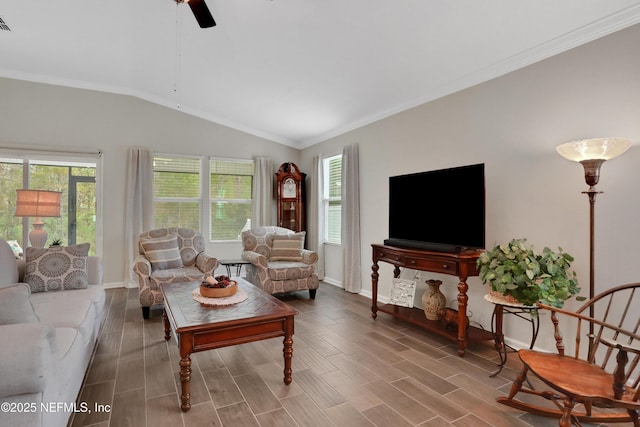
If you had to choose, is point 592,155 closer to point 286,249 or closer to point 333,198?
point 286,249

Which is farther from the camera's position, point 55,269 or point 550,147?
point 55,269

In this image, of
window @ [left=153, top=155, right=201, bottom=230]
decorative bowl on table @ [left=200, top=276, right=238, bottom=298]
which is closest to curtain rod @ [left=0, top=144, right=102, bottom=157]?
Answer: window @ [left=153, top=155, right=201, bottom=230]

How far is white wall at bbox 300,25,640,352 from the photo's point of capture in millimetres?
2297

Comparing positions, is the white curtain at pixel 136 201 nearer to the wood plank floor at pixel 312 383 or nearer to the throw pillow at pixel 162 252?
the throw pillow at pixel 162 252

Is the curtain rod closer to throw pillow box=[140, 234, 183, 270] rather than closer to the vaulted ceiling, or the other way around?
the vaulted ceiling

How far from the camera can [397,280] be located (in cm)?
367

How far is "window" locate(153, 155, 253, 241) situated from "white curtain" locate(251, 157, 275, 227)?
152 millimetres

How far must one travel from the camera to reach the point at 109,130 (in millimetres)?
5160

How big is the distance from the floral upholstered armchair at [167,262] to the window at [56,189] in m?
1.67

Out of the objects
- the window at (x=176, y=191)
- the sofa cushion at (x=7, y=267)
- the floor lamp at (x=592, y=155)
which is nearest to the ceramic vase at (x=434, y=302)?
the floor lamp at (x=592, y=155)

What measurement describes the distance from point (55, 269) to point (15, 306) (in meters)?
1.61

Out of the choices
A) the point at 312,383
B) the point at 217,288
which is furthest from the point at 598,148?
the point at 217,288

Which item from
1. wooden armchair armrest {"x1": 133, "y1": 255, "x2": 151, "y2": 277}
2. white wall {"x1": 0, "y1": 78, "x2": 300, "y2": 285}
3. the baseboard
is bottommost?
the baseboard

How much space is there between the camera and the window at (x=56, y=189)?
15.5 ft
